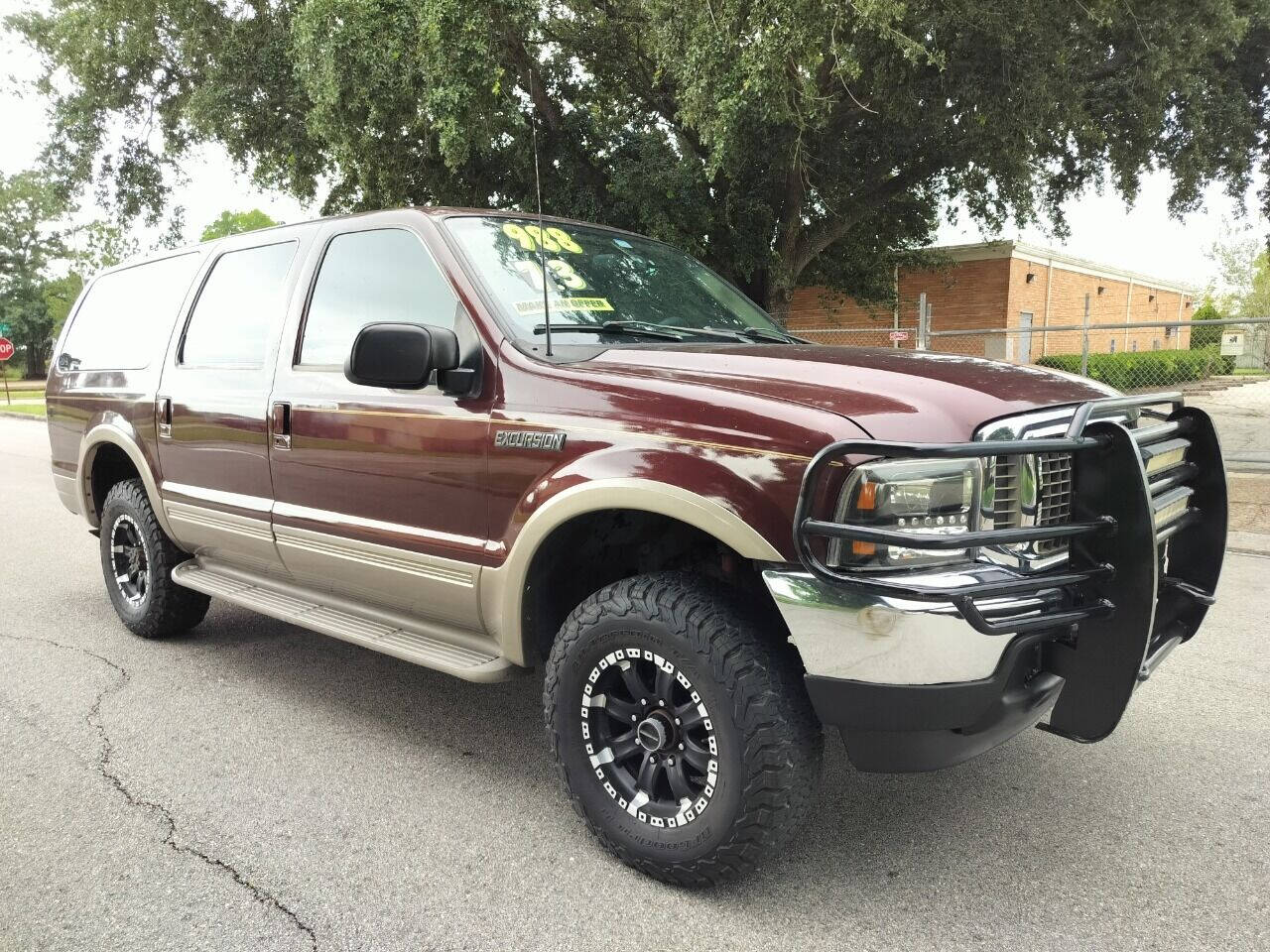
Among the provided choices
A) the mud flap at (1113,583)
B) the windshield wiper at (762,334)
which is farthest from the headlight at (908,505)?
the windshield wiper at (762,334)

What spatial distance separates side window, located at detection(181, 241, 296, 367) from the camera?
4043 mm

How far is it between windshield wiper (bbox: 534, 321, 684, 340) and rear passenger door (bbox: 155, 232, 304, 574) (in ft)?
4.56

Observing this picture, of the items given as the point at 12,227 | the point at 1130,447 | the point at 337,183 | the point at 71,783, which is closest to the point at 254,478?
the point at 71,783

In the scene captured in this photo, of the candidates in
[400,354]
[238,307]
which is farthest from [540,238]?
[238,307]

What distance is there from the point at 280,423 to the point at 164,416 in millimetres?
1123

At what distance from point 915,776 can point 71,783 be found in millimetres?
2920

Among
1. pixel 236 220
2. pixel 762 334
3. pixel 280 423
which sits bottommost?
pixel 280 423

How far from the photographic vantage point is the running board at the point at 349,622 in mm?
3133

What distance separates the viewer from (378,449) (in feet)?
11.2

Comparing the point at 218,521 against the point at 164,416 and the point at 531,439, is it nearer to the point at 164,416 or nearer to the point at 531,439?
the point at 164,416

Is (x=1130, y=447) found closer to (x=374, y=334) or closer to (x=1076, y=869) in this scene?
(x=1076, y=869)

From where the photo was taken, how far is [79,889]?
2.65 metres

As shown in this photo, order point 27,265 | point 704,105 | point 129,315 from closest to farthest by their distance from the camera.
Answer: point 129,315 → point 704,105 → point 27,265

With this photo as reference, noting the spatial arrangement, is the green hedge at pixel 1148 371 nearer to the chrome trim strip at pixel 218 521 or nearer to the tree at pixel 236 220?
the chrome trim strip at pixel 218 521
